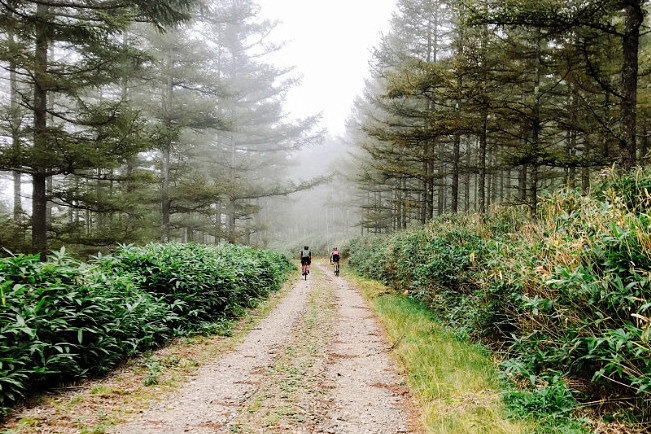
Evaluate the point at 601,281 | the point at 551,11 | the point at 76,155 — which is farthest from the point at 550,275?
the point at 76,155

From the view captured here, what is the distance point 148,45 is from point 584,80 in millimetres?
20652

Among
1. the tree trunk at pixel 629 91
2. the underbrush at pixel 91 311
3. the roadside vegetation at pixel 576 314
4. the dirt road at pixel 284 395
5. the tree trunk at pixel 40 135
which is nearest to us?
the roadside vegetation at pixel 576 314

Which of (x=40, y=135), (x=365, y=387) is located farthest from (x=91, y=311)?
Answer: (x=40, y=135)

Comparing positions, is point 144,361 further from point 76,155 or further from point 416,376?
point 76,155

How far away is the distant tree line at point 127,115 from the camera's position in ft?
30.5

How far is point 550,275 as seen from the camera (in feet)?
12.8

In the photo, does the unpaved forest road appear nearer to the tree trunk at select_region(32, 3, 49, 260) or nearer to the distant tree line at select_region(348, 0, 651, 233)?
the distant tree line at select_region(348, 0, 651, 233)

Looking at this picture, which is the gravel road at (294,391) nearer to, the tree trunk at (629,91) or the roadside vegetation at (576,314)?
the roadside vegetation at (576,314)

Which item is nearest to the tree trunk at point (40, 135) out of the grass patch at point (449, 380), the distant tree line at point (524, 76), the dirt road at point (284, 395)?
the dirt road at point (284, 395)

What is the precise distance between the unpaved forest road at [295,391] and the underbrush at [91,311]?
4.09 ft

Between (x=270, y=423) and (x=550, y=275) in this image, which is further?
(x=550, y=275)

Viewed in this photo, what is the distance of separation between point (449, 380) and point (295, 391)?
1.99m

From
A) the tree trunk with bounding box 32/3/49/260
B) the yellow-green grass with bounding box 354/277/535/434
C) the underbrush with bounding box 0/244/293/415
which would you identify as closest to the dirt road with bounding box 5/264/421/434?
the yellow-green grass with bounding box 354/277/535/434

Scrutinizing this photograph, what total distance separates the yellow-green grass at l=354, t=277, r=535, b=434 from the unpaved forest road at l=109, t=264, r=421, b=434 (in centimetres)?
23
